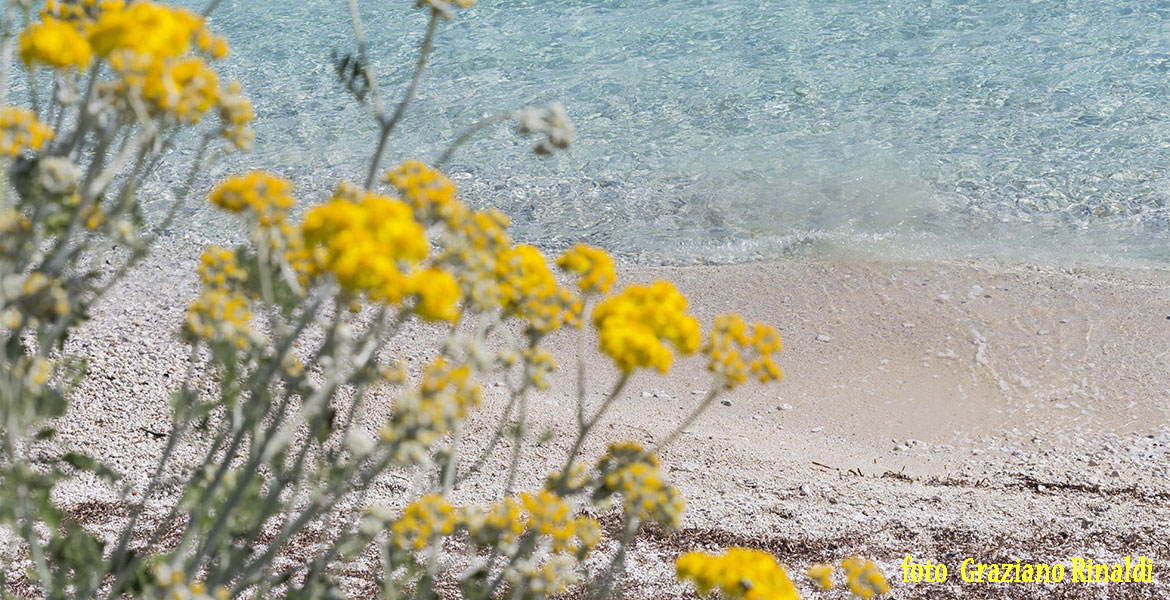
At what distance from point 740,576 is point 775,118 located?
31.6 feet

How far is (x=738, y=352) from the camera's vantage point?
6.50 ft

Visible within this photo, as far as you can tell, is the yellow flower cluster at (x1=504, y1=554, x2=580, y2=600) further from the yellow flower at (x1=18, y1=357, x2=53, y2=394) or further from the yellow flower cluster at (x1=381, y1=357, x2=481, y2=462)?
the yellow flower at (x1=18, y1=357, x2=53, y2=394)

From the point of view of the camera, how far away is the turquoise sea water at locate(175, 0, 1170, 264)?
29.7 feet

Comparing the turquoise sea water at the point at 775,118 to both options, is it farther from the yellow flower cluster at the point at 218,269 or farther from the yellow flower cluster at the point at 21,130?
the yellow flower cluster at the point at 21,130

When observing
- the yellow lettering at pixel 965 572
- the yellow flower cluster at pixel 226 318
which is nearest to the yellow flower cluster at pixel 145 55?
the yellow flower cluster at pixel 226 318

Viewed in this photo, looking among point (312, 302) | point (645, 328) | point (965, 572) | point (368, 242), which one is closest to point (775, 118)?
point (965, 572)

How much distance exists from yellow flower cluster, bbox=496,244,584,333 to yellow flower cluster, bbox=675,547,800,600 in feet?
1.61

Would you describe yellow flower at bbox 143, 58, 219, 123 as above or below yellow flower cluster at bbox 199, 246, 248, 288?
above

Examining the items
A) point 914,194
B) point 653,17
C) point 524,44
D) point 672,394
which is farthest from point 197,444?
point 653,17

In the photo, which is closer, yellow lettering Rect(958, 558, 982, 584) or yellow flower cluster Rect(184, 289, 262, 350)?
yellow flower cluster Rect(184, 289, 262, 350)

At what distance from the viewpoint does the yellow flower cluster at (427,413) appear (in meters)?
1.56

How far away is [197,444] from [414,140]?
21.0ft

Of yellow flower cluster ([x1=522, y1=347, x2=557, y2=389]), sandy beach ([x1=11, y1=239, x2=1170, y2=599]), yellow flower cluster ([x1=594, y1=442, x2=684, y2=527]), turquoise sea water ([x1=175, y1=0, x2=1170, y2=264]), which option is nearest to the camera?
yellow flower cluster ([x1=594, y1=442, x2=684, y2=527])

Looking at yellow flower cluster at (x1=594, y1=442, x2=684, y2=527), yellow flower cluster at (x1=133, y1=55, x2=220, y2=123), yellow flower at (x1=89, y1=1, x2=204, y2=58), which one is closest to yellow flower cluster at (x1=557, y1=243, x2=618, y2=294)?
yellow flower cluster at (x1=594, y1=442, x2=684, y2=527)
